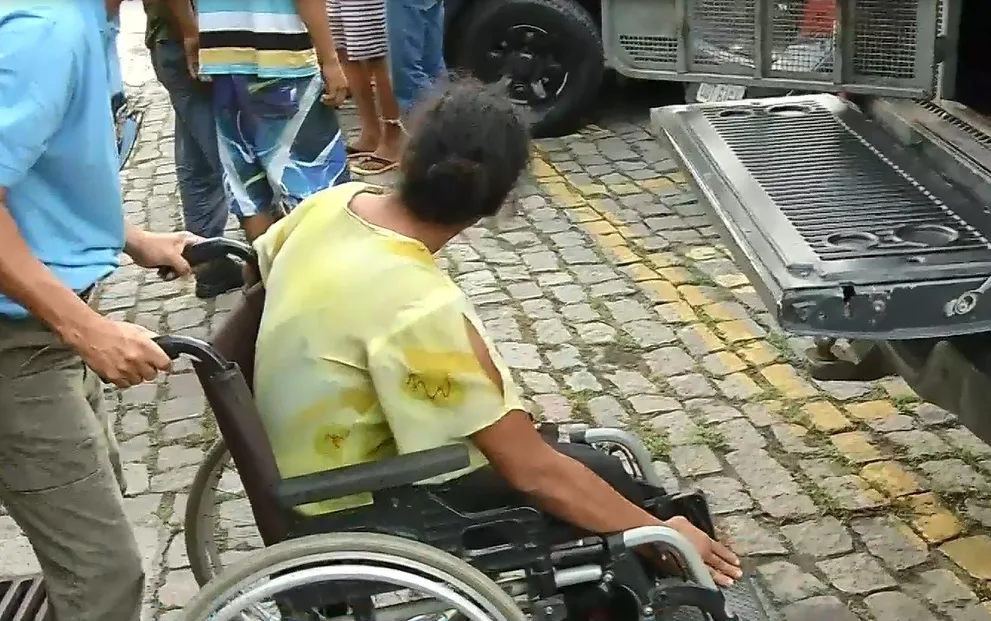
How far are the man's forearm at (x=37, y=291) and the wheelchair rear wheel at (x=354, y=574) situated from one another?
0.52 metres

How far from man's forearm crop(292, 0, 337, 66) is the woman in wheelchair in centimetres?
232

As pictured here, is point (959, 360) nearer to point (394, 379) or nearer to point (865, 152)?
point (865, 152)

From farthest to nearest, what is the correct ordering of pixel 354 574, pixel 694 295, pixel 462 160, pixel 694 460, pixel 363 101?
pixel 363 101 < pixel 694 295 < pixel 694 460 < pixel 462 160 < pixel 354 574

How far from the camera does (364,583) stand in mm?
2180

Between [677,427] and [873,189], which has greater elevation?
[873,189]

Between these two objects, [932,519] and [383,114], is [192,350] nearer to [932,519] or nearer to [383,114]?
[932,519]

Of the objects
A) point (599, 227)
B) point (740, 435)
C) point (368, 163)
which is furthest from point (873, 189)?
point (368, 163)

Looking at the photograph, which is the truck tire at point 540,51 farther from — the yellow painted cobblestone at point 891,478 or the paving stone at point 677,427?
the yellow painted cobblestone at point 891,478

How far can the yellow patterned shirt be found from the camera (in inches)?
85.7

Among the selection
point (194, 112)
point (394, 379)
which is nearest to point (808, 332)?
point (394, 379)

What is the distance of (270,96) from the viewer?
4.64 m

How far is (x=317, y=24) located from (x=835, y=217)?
2567 millimetres

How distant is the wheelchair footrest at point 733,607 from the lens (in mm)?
2340

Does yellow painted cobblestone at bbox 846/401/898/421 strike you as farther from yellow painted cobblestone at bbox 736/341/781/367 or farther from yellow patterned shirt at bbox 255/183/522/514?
yellow patterned shirt at bbox 255/183/522/514
